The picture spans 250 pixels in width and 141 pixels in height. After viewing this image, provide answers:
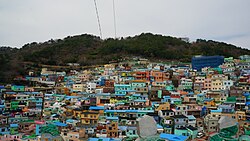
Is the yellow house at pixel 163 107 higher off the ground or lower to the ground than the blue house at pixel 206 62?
lower

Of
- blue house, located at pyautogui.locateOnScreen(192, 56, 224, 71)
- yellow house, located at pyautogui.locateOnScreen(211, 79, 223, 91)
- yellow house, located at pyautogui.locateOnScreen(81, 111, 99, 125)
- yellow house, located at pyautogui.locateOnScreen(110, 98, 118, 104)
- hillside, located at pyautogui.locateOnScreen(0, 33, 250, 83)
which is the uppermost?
hillside, located at pyautogui.locateOnScreen(0, 33, 250, 83)

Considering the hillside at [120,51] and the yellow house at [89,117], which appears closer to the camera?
the yellow house at [89,117]

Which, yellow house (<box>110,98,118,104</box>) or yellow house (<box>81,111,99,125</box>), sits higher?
yellow house (<box>110,98,118,104</box>)

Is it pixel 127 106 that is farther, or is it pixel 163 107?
pixel 127 106

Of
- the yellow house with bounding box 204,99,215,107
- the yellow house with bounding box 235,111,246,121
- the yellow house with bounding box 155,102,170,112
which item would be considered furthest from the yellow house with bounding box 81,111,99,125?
the yellow house with bounding box 235,111,246,121

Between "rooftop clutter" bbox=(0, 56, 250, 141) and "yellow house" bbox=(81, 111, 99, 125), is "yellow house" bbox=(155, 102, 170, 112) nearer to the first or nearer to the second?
"rooftop clutter" bbox=(0, 56, 250, 141)

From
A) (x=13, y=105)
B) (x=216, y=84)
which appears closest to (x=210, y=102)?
(x=216, y=84)

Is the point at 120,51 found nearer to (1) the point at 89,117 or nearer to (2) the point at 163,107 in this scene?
(2) the point at 163,107

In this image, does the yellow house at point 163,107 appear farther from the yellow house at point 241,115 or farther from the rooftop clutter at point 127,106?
the yellow house at point 241,115

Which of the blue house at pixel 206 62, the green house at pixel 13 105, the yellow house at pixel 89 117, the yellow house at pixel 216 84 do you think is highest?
the blue house at pixel 206 62

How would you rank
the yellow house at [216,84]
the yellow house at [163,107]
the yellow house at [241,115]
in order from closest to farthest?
the yellow house at [241,115], the yellow house at [163,107], the yellow house at [216,84]

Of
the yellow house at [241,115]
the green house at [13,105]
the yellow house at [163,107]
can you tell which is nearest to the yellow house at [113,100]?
the yellow house at [163,107]

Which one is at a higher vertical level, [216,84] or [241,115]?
[216,84]

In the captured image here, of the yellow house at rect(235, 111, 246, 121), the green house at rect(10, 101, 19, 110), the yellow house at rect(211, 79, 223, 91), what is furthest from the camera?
the yellow house at rect(211, 79, 223, 91)
